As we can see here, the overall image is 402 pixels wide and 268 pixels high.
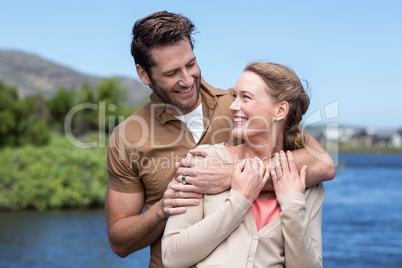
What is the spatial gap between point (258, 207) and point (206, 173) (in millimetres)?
334

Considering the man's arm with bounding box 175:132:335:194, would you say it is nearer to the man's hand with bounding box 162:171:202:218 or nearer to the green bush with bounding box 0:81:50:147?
the man's hand with bounding box 162:171:202:218

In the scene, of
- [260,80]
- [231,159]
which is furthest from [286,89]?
[231,159]

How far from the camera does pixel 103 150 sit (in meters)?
32.2

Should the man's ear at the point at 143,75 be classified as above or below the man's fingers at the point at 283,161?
above

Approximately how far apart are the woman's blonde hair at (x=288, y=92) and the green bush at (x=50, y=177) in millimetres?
26865

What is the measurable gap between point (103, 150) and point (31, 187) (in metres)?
4.92

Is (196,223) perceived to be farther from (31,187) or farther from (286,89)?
(31,187)

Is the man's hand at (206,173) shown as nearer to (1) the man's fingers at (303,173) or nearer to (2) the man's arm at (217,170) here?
(2) the man's arm at (217,170)

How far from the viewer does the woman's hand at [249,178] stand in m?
2.51

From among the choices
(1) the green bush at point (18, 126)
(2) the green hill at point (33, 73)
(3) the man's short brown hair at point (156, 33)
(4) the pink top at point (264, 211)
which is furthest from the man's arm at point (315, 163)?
(2) the green hill at point (33, 73)

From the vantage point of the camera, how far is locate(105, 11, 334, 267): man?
3.10 metres

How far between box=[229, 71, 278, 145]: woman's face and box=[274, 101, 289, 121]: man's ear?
0.10ft

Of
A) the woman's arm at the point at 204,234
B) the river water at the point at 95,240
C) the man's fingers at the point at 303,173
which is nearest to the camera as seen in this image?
the woman's arm at the point at 204,234

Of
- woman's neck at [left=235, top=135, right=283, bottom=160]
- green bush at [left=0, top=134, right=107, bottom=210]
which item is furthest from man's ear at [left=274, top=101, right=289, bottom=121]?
green bush at [left=0, top=134, right=107, bottom=210]
